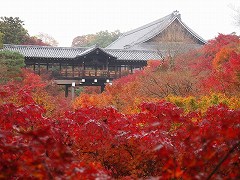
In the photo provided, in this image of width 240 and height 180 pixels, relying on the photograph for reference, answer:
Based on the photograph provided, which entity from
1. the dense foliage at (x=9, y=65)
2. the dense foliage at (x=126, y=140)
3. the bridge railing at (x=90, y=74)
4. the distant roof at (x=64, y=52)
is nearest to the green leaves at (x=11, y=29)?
the distant roof at (x=64, y=52)

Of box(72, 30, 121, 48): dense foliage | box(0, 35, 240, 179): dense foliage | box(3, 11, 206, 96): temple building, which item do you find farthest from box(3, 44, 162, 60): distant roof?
box(72, 30, 121, 48): dense foliage

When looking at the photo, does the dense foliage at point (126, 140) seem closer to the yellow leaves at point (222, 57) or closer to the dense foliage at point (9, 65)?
Answer: the yellow leaves at point (222, 57)

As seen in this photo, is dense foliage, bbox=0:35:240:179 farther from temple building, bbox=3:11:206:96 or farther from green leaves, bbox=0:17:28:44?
green leaves, bbox=0:17:28:44

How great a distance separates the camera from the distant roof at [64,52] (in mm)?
31625

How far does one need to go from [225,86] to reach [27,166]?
1323cm

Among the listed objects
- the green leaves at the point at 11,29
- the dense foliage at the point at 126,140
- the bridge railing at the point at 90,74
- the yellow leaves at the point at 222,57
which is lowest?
the bridge railing at the point at 90,74

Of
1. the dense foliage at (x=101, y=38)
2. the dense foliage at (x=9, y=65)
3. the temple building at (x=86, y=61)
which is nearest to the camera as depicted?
the dense foliage at (x=9, y=65)

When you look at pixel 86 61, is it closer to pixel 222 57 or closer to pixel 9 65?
pixel 9 65

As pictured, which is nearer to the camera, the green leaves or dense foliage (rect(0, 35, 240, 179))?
dense foliage (rect(0, 35, 240, 179))

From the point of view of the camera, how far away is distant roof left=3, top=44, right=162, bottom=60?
31625 millimetres

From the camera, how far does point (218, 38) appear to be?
74.7ft

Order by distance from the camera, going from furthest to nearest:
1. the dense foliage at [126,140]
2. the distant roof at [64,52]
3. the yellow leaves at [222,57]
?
the distant roof at [64,52]
the yellow leaves at [222,57]
the dense foliage at [126,140]

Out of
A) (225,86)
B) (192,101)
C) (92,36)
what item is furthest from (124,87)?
(92,36)

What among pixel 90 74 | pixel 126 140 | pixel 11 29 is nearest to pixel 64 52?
pixel 90 74
